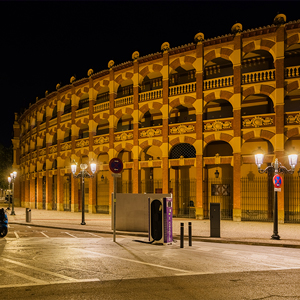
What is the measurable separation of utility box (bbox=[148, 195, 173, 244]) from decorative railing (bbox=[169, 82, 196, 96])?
13028 mm

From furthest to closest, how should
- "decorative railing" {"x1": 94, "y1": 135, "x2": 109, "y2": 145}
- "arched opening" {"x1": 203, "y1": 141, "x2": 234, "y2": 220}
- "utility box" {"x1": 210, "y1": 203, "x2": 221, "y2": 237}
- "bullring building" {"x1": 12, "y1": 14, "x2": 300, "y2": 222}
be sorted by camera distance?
1. "decorative railing" {"x1": 94, "y1": 135, "x2": 109, "y2": 145}
2. "arched opening" {"x1": 203, "y1": 141, "x2": 234, "y2": 220}
3. "bullring building" {"x1": 12, "y1": 14, "x2": 300, "y2": 222}
4. "utility box" {"x1": 210, "y1": 203, "x2": 221, "y2": 237}

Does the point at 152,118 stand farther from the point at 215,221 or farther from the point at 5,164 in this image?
the point at 5,164

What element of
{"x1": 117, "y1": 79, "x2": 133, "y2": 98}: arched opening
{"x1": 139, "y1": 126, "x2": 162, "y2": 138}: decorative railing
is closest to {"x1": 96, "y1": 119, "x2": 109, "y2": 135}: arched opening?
{"x1": 117, "y1": 79, "x2": 133, "y2": 98}: arched opening

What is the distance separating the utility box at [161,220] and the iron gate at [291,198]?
11915 millimetres

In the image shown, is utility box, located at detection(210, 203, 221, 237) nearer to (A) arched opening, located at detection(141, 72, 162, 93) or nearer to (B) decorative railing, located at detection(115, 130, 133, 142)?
(B) decorative railing, located at detection(115, 130, 133, 142)

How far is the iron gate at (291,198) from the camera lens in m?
21.7

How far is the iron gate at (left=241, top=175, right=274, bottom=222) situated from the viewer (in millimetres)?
22750

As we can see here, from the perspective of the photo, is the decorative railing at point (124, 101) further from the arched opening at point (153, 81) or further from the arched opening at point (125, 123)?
the arched opening at point (125, 123)

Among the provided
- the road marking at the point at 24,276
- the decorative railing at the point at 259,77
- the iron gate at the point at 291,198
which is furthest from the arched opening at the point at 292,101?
the road marking at the point at 24,276

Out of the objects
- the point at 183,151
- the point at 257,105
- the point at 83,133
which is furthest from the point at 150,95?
the point at 83,133

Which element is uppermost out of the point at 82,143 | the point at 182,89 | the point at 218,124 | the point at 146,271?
the point at 182,89

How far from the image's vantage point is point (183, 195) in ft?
89.4

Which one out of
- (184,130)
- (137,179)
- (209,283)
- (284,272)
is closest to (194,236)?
(284,272)

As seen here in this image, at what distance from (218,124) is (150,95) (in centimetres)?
645
